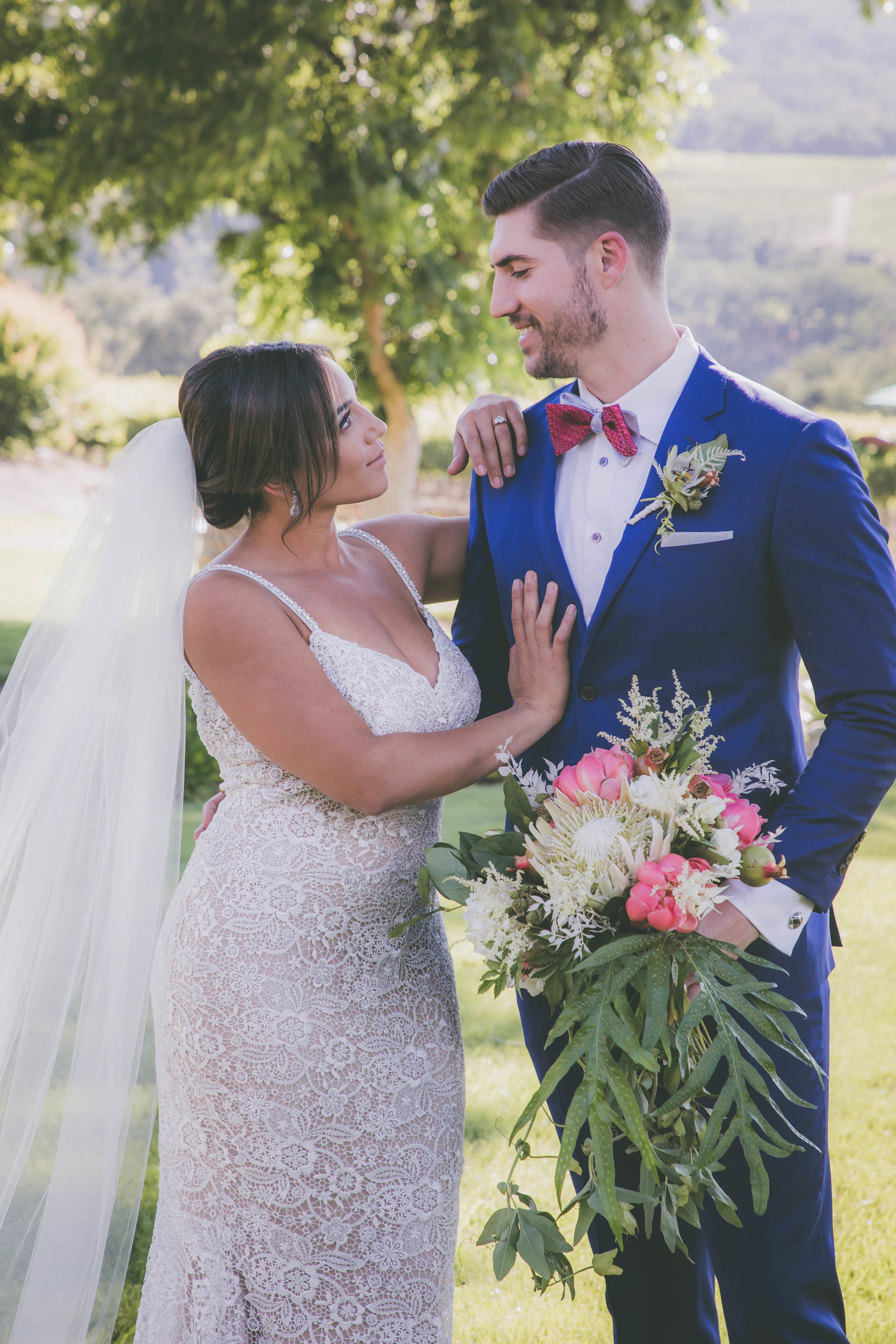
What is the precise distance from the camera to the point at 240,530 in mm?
2643

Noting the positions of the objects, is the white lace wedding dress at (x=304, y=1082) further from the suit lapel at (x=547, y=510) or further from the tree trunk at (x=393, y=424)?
the tree trunk at (x=393, y=424)

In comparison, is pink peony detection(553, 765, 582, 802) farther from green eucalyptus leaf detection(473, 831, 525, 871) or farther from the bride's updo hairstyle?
the bride's updo hairstyle

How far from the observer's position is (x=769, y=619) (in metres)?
2.16

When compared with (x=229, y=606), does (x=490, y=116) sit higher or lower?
higher

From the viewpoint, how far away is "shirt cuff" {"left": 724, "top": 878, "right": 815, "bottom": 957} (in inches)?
75.1

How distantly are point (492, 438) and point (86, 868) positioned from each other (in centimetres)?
134

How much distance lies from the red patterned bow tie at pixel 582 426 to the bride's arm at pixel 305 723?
2.04 feet

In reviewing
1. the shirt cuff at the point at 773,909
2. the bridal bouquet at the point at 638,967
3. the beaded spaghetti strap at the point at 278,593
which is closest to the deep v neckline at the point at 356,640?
the beaded spaghetti strap at the point at 278,593

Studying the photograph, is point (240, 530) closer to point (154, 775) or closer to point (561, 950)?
point (154, 775)

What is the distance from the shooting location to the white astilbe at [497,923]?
1.79 m

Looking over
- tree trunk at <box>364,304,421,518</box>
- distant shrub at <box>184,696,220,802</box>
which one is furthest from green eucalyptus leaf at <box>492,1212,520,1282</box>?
tree trunk at <box>364,304,421,518</box>

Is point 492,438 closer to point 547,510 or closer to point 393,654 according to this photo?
point 547,510

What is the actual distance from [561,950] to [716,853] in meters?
0.29

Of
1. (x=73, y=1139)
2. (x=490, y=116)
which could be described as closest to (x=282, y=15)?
(x=490, y=116)
